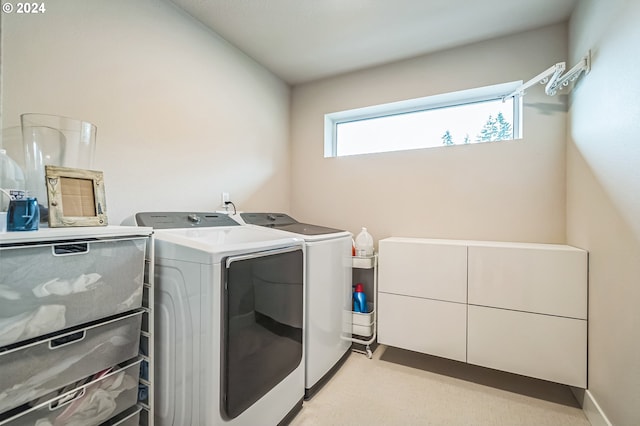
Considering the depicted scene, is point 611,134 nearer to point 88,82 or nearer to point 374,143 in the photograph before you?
point 374,143

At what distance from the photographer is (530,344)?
65.0 inches

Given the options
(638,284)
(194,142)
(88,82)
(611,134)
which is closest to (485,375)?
(638,284)

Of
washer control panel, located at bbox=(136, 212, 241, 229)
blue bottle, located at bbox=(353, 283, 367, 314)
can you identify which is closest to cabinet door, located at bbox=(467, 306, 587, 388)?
blue bottle, located at bbox=(353, 283, 367, 314)

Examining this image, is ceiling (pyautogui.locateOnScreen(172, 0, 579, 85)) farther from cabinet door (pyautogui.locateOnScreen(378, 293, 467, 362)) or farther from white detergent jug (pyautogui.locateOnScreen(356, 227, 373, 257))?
cabinet door (pyautogui.locateOnScreen(378, 293, 467, 362))

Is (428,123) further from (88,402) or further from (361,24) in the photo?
(88,402)

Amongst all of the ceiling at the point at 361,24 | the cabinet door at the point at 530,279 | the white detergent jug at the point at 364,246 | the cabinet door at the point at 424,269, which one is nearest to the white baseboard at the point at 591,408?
the cabinet door at the point at 530,279

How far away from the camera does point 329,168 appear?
274 centimetres

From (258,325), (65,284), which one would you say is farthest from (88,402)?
(258,325)

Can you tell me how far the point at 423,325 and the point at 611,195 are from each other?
1246 millimetres

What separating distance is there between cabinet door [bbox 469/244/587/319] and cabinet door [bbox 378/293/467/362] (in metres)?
0.19

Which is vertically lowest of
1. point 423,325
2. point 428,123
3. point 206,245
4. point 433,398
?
point 433,398

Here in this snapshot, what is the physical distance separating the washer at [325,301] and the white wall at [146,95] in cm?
49

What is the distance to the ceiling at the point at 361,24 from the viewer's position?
5.77ft

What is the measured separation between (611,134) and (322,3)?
5.58 feet
